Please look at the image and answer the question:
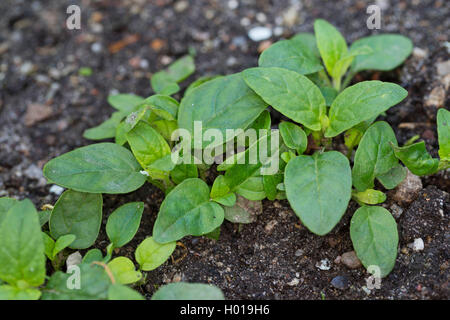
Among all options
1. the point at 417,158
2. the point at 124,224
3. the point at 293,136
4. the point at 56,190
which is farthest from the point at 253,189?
the point at 56,190

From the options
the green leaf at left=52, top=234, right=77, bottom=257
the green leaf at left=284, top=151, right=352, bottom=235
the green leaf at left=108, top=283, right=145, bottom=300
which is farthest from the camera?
the green leaf at left=52, top=234, right=77, bottom=257

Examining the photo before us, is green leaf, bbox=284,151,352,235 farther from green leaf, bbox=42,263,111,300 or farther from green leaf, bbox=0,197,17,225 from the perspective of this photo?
green leaf, bbox=0,197,17,225

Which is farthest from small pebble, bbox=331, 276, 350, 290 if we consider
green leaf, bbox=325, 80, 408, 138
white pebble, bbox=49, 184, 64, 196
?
white pebble, bbox=49, 184, 64, 196

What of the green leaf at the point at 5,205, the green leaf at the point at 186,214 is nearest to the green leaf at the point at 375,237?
the green leaf at the point at 186,214

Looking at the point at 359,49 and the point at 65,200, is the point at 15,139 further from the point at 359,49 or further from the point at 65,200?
the point at 359,49

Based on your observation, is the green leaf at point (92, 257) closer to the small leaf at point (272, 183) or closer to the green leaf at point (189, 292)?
the green leaf at point (189, 292)

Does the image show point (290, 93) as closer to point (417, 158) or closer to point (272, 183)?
point (272, 183)
